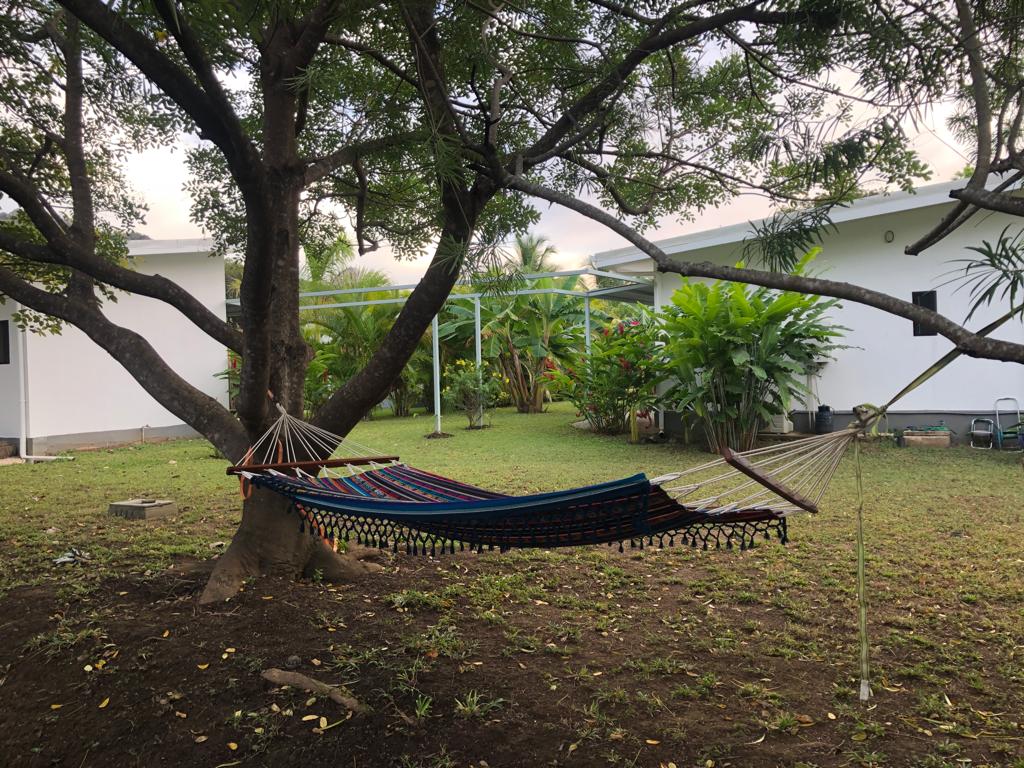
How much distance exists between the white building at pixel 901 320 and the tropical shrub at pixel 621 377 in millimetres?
1322

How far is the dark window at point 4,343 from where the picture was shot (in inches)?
363

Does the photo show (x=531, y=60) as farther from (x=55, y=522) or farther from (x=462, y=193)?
(x=55, y=522)

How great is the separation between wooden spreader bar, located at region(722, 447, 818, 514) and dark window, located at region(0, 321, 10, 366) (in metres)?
9.95

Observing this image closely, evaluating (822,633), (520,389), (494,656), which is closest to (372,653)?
(494,656)

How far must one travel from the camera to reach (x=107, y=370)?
952 cm

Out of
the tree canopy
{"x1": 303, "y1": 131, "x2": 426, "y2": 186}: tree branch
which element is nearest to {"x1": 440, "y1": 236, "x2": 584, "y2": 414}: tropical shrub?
the tree canopy

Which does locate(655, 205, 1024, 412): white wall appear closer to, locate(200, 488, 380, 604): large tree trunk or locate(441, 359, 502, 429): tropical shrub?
locate(441, 359, 502, 429): tropical shrub

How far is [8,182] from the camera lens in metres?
3.14

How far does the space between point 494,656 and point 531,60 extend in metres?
2.82

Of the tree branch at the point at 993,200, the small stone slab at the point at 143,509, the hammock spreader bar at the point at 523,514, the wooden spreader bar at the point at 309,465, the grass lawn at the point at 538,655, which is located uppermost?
the tree branch at the point at 993,200

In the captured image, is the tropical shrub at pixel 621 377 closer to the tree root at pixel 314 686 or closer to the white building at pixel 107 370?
the white building at pixel 107 370

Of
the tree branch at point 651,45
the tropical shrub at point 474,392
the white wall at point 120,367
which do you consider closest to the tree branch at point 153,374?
the tree branch at point 651,45

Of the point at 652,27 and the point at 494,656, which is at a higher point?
the point at 652,27

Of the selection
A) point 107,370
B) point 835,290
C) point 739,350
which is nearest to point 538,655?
point 835,290
